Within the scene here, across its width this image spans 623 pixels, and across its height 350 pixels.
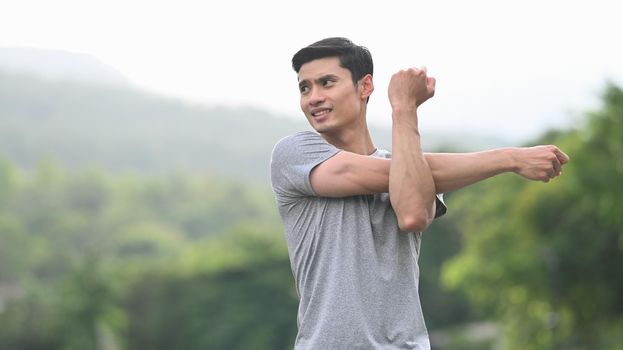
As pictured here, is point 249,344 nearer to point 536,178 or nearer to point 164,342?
point 164,342

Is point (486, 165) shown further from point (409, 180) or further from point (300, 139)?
point (300, 139)

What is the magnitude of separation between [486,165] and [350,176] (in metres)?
0.49

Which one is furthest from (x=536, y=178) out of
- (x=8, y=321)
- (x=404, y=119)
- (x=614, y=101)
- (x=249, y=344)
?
(x=249, y=344)

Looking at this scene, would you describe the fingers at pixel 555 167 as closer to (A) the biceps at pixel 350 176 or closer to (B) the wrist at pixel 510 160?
(B) the wrist at pixel 510 160

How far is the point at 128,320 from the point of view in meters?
75.4

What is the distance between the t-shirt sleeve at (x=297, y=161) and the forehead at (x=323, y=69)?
22 cm

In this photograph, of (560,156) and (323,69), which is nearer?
(560,156)

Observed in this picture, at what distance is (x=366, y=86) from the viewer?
201 inches

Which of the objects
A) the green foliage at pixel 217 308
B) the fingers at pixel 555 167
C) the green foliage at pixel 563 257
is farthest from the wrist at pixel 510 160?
the green foliage at pixel 217 308

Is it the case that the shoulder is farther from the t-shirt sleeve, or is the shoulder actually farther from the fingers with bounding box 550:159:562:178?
the fingers with bounding box 550:159:562:178

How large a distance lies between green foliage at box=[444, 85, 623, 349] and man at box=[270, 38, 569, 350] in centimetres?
3060

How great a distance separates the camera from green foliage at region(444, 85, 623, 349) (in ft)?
119

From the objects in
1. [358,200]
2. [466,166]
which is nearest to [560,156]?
[466,166]

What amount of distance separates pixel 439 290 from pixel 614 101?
3779 cm
